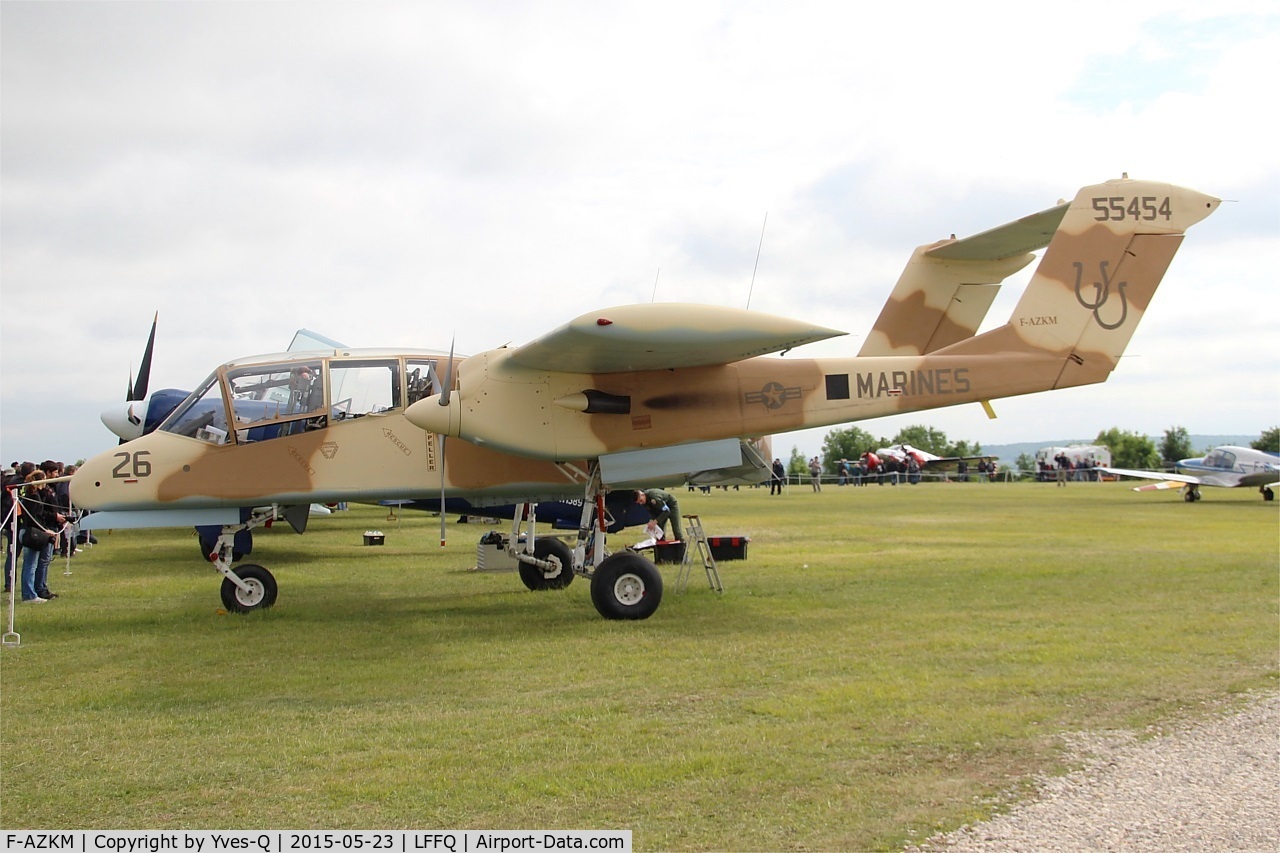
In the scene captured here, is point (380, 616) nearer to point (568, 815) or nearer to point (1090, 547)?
point (568, 815)

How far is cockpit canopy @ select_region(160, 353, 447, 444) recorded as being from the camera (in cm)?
1095

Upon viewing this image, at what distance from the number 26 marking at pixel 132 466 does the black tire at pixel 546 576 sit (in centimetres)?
484

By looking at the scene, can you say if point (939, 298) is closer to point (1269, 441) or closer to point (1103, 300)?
point (1103, 300)

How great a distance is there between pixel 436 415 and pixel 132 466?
3.48 metres

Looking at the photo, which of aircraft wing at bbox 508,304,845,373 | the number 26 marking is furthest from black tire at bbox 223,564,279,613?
aircraft wing at bbox 508,304,845,373

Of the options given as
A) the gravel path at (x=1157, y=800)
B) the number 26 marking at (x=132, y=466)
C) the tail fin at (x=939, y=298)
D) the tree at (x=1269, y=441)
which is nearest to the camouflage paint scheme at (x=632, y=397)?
the number 26 marking at (x=132, y=466)

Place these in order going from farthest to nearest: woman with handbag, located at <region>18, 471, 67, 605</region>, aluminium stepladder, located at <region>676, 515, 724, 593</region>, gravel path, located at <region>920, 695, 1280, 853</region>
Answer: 1. aluminium stepladder, located at <region>676, 515, 724, 593</region>
2. woman with handbag, located at <region>18, 471, 67, 605</region>
3. gravel path, located at <region>920, 695, 1280, 853</region>

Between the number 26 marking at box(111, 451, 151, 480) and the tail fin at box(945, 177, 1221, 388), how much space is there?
9.00 metres

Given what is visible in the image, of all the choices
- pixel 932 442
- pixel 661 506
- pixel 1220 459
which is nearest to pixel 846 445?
pixel 932 442

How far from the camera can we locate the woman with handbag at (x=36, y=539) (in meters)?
11.9

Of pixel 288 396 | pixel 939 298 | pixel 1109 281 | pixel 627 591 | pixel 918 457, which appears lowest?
pixel 627 591

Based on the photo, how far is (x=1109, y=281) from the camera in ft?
37.2

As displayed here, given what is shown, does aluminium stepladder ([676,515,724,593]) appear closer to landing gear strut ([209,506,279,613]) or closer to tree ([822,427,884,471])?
landing gear strut ([209,506,279,613])
